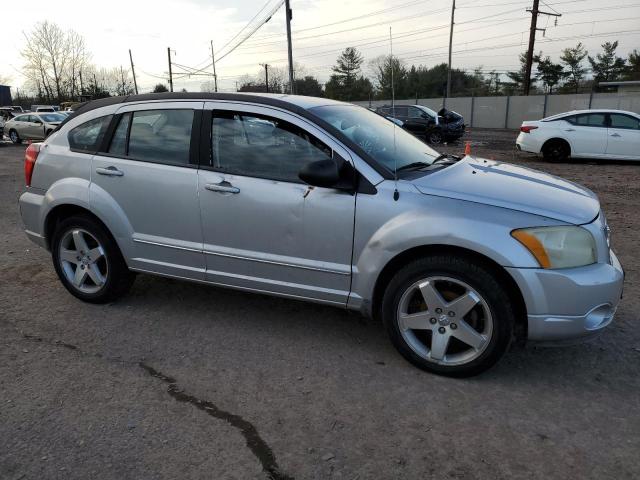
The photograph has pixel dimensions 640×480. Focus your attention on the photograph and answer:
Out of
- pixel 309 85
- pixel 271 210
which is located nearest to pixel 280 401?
pixel 271 210

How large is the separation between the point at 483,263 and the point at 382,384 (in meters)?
0.93

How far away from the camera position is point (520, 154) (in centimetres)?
1664

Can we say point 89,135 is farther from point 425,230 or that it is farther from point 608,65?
point 608,65

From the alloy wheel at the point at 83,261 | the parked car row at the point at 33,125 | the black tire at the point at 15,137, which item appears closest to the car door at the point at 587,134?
the alloy wheel at the point at 83,261

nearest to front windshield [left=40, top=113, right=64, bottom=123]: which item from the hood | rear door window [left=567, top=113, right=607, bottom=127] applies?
rear door window [left=567, top=113, right=607, bottom=127]

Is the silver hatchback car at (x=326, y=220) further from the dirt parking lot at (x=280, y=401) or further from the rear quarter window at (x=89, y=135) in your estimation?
the dirt parking lot at (x=280, y=401)

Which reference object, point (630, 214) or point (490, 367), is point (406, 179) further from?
point (630, 214)

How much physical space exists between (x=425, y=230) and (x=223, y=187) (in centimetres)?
143

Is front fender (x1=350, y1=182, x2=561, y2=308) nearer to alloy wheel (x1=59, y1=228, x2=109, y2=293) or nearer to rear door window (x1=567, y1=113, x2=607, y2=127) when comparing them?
alloy wheel (x1=59, y1=228, x2=109, y2=293)

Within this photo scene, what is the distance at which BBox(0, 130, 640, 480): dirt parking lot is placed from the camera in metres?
2.42

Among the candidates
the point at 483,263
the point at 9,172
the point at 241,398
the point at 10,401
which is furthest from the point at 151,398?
the point at 9,172

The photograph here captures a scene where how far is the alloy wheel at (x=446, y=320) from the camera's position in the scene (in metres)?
3.01

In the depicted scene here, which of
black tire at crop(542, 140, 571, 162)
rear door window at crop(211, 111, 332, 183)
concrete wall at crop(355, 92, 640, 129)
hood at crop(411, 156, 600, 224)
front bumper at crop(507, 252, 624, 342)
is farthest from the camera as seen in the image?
concrete wall at crop(355, 92, 640, 129)

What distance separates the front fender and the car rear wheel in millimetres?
27395
